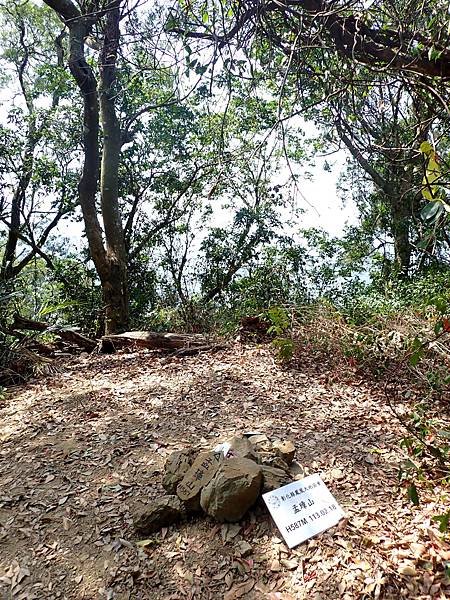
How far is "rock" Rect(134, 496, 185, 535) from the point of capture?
1699 mm

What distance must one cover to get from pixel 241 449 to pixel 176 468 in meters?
0.34

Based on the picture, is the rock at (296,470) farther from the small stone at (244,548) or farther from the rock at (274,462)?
the small stone at (244,548)

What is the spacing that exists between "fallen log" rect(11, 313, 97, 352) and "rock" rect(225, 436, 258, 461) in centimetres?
278

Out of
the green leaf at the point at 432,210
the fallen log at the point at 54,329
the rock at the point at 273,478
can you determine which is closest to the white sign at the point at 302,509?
the rock at the point at 273,478

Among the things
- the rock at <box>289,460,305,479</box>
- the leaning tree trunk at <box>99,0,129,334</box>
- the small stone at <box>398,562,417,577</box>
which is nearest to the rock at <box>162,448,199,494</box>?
the rock at <box>289,460,305,479</box>

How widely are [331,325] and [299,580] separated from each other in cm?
258

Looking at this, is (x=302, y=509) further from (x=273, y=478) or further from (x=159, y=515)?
(x=159, y=515)

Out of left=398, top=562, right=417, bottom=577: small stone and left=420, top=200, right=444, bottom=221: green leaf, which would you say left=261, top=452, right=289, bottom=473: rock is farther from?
left=420, top=200, right=444, bottom=221: green leaf

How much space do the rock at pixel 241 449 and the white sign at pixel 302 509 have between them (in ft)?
0.71

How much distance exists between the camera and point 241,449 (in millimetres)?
1895

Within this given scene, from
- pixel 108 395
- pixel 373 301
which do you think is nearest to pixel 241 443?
pixel 108 395

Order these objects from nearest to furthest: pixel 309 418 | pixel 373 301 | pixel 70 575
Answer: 1. pixel 70 575
2. pixel 309 418
3. pixel 373 301

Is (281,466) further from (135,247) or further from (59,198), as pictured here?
(59,198)

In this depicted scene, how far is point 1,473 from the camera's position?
224 centimetres
